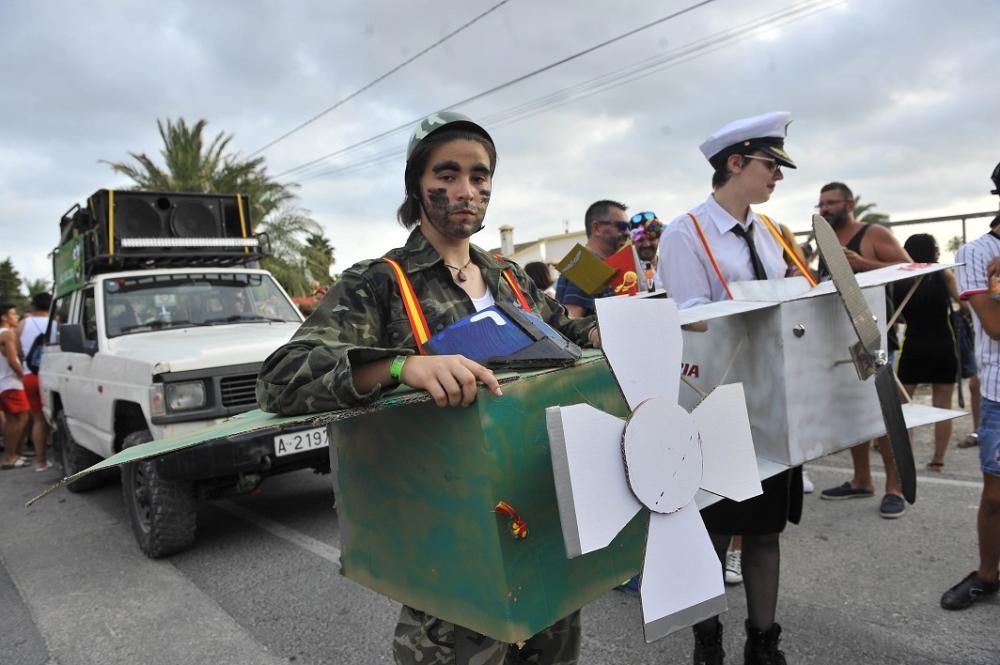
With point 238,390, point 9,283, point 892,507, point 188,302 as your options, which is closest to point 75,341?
point 188,302

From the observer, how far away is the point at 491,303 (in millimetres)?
1631

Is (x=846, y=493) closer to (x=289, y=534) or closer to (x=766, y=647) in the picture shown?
(x=766, y=647)

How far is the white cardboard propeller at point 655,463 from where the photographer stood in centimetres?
111

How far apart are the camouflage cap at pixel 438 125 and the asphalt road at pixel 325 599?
85.1 inches

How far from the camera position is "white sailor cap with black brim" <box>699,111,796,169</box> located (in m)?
2.34

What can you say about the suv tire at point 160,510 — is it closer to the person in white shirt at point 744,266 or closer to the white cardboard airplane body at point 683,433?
the person in white shirt at point 744,266

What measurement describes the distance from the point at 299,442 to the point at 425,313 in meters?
3.03

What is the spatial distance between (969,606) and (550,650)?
2.39 meters

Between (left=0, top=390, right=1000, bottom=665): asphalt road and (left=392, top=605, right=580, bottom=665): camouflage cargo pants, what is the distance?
126cm

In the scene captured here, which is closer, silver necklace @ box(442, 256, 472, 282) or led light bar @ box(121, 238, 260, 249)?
silver necklace @ box(442, 256, 472, 282)

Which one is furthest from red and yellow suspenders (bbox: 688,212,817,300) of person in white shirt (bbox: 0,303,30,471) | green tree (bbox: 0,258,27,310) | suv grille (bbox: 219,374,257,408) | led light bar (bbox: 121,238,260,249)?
green tree (bbox: 0,258,27,310)

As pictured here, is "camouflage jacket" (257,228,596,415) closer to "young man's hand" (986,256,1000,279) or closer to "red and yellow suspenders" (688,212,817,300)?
"red and yellow suspenders" (688,212,817,300)

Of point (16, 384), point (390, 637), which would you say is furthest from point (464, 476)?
point (16, 384)

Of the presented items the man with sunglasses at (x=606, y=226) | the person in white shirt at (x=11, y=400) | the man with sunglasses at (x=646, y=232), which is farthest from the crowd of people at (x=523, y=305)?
the person in white shirt at (x=11, y=400)
